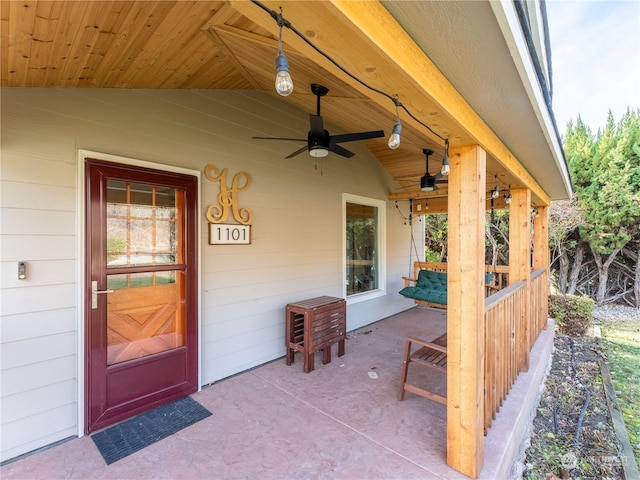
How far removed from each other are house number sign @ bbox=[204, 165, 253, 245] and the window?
74.9 inches

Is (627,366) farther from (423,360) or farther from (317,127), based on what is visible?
(317,127)

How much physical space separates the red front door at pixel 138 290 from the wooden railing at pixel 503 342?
→ 8.19ft

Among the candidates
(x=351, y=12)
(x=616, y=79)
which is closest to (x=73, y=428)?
(x=351, y=12)

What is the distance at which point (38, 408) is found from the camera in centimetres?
210

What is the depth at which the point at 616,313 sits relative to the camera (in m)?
7.62

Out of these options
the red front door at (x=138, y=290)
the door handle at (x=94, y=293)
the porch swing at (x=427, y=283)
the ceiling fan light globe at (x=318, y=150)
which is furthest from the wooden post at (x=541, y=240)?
the door handle at (x=94, y=293)

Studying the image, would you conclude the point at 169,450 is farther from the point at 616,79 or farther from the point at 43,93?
the point at 616,79

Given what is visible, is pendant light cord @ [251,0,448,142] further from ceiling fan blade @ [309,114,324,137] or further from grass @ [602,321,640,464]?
grass @ [602,321,640,464]

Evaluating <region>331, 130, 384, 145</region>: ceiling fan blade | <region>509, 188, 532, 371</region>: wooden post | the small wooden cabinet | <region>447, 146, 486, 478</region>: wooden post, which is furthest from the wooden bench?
<region>331, 130, 384, 145</region>: ceiling fan blade

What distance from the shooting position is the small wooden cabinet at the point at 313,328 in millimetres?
3326

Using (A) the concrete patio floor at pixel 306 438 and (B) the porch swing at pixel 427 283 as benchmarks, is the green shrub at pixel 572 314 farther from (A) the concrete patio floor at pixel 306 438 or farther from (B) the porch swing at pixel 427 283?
(A) the concrete patio floor at pixel 306 438

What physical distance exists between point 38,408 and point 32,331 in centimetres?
55

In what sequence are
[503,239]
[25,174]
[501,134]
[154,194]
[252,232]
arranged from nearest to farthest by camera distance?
[25,174] < [501,134] < [154,194] < [252,232] < [503,239]

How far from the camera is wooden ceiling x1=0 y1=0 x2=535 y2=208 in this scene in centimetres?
121
